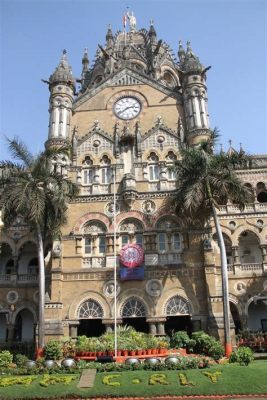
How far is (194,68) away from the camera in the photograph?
131ft

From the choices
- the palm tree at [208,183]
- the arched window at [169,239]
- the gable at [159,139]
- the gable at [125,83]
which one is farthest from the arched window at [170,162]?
the gable at [125,83]

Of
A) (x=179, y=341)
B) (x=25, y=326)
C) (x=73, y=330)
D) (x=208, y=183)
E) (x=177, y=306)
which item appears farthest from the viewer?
(x=25, y=326)

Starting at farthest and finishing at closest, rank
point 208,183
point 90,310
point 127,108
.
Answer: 1. point 127,108
2. point 90,310
3. point 208,183

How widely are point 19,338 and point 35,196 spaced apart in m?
14.9

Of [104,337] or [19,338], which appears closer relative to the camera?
[104,337]

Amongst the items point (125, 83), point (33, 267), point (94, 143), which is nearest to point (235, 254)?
point (94, 143)

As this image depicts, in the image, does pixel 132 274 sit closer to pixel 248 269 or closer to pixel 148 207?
pixel 148 207

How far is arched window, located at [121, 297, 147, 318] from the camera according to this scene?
31125mm

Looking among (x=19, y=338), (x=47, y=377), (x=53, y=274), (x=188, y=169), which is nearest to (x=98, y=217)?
(x=53, y=274)

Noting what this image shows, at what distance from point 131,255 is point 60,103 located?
16624mm

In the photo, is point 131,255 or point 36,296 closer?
point 131,255

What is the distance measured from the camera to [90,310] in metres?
31.5

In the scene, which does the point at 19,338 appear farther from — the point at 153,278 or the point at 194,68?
the point at 194,68

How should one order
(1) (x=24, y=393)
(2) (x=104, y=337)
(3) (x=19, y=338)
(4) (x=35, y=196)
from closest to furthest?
1. (1) (x=24, y=393)
2. (2) (x=104, y=337)
3. (4) (x=35, y=196)
4. (3) (x=19, y=338)
